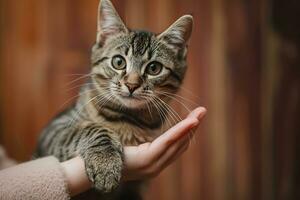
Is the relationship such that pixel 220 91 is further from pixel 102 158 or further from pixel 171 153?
pixel 102 158

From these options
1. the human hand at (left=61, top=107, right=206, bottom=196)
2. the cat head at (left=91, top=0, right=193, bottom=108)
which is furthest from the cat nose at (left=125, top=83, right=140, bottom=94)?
the human hand at (left=61, top=107, right=206, bottom=196)

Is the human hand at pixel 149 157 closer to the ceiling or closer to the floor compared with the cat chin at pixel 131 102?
closer to the floor

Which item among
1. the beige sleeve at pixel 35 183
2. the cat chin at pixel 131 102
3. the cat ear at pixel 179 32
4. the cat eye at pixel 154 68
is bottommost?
the beige sleeve at pixel 35 183

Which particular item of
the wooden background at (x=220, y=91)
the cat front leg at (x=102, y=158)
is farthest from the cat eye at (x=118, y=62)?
the wooden background at (x=220, y=91)

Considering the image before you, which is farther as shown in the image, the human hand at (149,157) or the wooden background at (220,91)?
the wooden background at (220,91)

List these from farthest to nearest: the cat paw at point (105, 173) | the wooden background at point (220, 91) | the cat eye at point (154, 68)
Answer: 1. the wooden background at point (220, 91)
2. the cat eye at point (154, 68)
3. the cat paw at point (105, 173)

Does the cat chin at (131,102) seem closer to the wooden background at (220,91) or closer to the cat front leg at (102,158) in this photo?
the cat front leg at (102,158)

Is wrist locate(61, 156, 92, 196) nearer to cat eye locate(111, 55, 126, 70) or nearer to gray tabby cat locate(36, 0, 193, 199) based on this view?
gray tabby cat locate(36, 0, 193, 199)

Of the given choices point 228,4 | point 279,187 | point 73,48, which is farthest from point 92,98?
point 279,187

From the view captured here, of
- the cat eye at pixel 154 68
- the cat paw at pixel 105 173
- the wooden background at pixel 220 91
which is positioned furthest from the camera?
the wooden background at pixel 220 91
